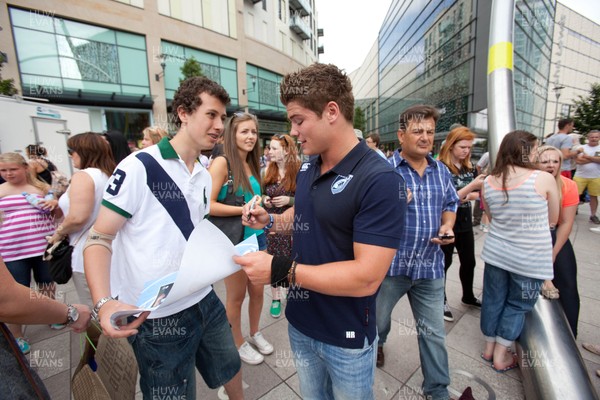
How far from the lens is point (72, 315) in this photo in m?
1.30

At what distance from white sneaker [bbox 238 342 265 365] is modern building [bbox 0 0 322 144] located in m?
16.9

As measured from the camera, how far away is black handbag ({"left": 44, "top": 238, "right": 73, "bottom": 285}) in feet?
8.06

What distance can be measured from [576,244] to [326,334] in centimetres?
724

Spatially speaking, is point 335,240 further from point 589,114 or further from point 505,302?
point 589,114

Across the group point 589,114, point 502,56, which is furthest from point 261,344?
point 589,114

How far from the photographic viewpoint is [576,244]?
228 inches

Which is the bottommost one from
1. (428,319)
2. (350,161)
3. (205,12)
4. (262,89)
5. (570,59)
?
(428,319)

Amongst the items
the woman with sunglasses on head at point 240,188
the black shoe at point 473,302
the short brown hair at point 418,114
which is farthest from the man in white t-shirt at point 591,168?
the woman with sunglasses on head at point 240,188

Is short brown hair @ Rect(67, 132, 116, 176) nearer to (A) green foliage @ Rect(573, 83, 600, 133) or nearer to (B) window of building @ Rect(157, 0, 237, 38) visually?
(B) window of building @ Rect(157, 0, 237, 38)

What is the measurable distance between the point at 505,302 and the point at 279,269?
101 inches

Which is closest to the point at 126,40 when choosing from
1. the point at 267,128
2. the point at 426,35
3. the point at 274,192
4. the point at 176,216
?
the point at 267,128

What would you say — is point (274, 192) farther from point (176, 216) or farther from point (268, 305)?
point (176, 216)

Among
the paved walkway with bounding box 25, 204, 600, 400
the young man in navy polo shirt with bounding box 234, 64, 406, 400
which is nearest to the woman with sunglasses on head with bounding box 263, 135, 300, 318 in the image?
the paved walkway with bounding box 25, 204, 600, 400

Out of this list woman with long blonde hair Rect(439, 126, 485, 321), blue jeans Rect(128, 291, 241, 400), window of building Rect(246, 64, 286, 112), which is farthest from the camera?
window of building Rect(246, 64, 286, 112)
